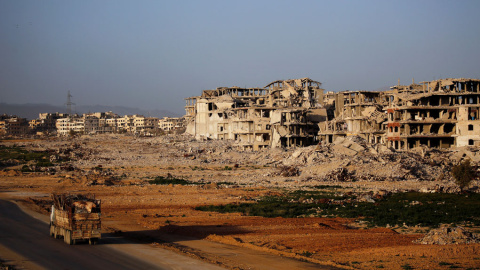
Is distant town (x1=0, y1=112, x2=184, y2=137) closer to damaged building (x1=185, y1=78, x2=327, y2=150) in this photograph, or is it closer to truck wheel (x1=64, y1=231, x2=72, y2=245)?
damaged building (x1=185, y1=78, x2=327, y2=150)

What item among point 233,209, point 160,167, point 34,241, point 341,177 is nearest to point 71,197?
point 34,241

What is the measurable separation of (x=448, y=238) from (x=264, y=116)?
65430 mm

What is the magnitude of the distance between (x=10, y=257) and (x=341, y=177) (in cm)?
3122

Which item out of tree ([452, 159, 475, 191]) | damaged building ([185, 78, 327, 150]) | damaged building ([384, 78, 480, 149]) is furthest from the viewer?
damaged building ([185, 78, 327, 150])

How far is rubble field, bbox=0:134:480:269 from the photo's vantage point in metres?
19.8

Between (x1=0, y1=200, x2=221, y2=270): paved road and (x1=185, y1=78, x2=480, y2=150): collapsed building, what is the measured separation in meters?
48.4

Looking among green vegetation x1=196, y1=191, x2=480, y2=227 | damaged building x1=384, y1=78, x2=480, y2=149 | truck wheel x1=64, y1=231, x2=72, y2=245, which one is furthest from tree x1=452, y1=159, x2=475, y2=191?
truck wheel x1=64, y1=231, x2=72, y2=245

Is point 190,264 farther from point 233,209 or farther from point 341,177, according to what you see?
point 341,177

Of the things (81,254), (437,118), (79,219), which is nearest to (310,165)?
(437,118)

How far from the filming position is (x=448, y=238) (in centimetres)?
2030

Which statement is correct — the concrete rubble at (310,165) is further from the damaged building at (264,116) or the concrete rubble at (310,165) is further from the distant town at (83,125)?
the distant town at (83,125)

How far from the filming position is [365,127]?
75.0 meters

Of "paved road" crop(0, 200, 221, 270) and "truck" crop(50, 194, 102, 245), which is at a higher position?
"truck" crop(50, 194, 102, 245)

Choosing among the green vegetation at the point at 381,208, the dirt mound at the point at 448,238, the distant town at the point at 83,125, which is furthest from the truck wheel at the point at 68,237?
the distant town at the point at 83,125
